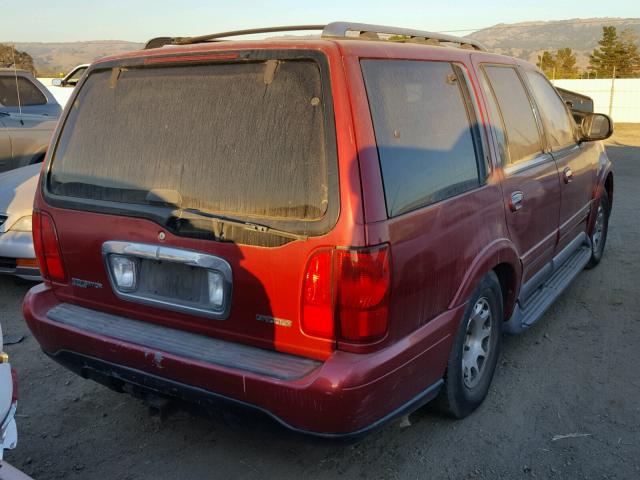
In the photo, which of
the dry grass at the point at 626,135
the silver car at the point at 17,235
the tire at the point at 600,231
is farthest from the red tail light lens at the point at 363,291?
the dry grass at the point at 626,135

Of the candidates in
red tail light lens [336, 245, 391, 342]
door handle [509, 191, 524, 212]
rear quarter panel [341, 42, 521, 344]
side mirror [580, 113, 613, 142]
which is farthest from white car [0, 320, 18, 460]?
side mirror [580, 113, 613, 142]

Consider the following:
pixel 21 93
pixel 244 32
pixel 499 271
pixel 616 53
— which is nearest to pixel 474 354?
pixel 499 271

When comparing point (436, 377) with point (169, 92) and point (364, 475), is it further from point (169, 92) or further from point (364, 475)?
point (169, 92)

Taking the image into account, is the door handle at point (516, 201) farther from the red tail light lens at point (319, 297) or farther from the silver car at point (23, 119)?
the silver car at point (23, 119)

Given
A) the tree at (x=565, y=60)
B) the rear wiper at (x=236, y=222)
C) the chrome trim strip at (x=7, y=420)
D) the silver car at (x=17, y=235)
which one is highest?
the rear wiper at (x=236, y=222)

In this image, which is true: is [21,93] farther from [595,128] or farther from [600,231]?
[600,231]

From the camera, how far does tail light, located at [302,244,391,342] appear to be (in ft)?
7.58

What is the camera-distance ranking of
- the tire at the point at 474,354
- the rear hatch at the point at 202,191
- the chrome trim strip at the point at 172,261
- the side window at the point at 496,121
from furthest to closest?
the side window at the point at 496,121 → the tire at the point at 474,354 → the chrome trim strip at the point at 172,261 → the rear hatch at the point at 202,191

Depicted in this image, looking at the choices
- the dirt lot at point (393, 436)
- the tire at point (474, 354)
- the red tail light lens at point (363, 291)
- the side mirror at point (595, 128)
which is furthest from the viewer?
the side mirror at point (595, 128)

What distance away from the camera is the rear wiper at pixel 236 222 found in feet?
7.82

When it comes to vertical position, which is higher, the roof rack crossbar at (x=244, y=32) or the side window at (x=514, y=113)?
the roof rack crossbar at (x=244, y=32)

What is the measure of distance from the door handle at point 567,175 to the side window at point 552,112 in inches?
6.7

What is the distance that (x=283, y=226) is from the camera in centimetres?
240

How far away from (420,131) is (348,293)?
34.1 inches
